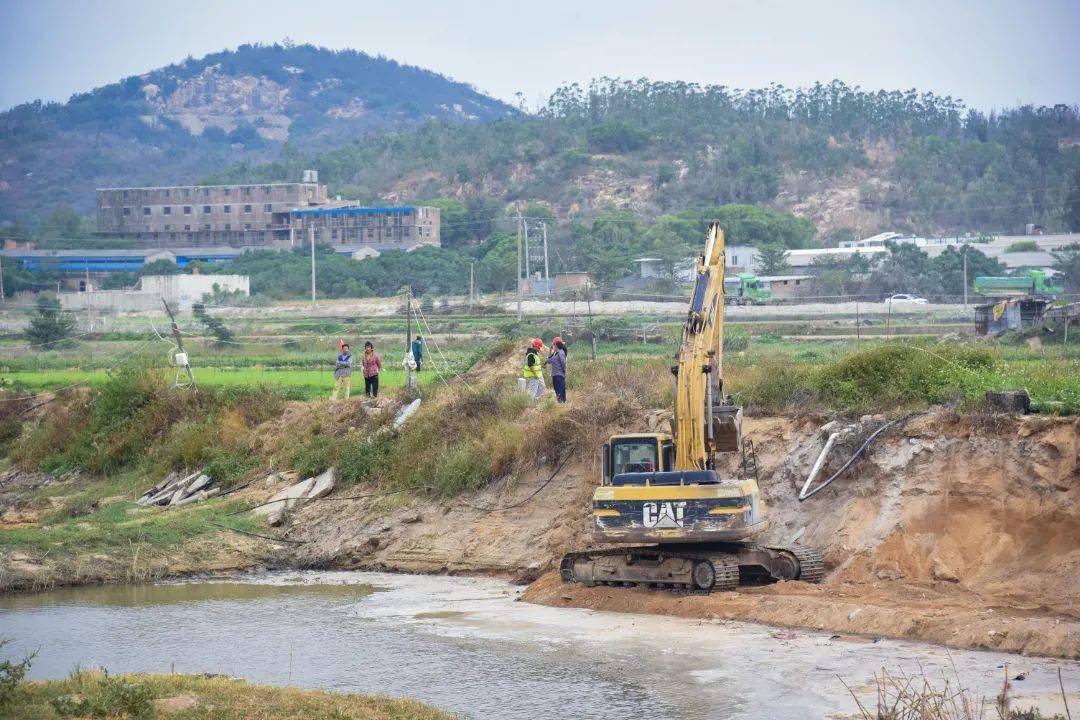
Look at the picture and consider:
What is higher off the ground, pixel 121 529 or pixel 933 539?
pixel 933 539

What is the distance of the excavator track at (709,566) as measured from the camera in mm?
20141

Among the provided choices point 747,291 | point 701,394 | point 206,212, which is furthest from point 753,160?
point 701,394

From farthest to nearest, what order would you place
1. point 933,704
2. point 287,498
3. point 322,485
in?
point 322,485, point 287,498, point 933,704

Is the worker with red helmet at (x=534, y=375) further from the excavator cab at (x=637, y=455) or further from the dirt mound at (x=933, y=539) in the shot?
the excavator cab at (x=637, y=455)

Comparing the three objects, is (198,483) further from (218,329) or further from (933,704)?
(218,329)

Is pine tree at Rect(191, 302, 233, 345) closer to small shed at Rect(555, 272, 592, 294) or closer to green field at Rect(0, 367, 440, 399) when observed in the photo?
green field at Rect(0, 367, 440, 399)

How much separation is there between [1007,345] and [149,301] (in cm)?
6326

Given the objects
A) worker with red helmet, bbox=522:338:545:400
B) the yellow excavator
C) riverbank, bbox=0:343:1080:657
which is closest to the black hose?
riverbank, bbox=0:343:1080:657

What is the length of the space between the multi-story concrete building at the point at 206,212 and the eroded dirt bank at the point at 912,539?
109389mm

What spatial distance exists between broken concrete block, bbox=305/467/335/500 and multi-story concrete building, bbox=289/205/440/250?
86.3 metres

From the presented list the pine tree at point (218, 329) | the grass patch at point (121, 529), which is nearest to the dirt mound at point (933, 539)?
the grass patch at point (121, 529)

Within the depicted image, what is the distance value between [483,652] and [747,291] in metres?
59.4

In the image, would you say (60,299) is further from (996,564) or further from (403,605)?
(996,564)

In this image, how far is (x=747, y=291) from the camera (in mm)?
75812
